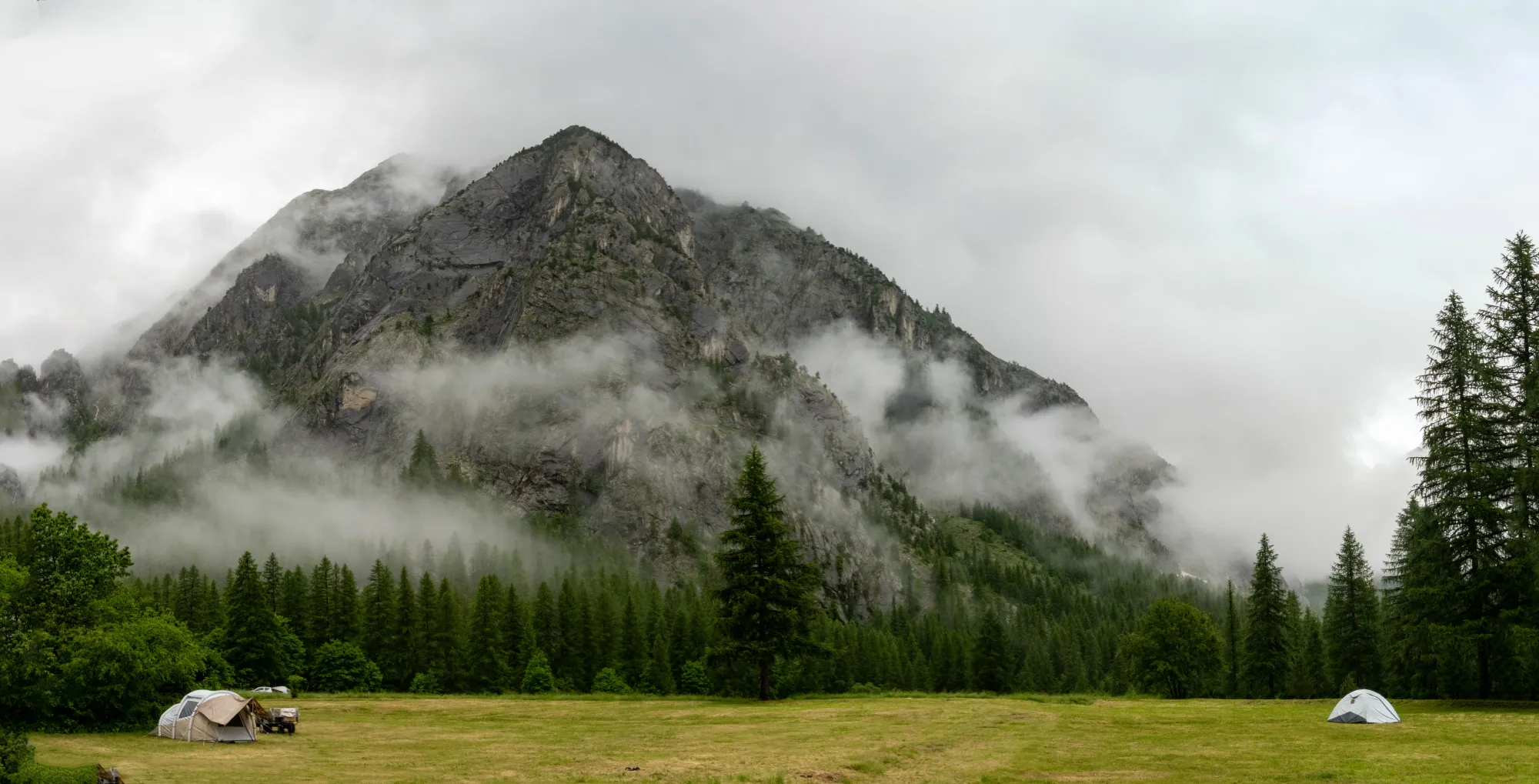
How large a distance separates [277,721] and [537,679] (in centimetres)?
5310

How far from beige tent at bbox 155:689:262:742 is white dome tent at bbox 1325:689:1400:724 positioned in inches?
1797

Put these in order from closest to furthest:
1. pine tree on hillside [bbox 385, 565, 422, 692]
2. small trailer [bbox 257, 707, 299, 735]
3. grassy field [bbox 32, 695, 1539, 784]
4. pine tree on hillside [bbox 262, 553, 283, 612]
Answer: grassy field [bbox 32, 695, 1539, 784], small trailer [bbox 257, 707, 299, 735], pine tree on hillside [bbox 385, 565, 422, 692], pine tree on hillside [bbox 262, 553, 283, 612]

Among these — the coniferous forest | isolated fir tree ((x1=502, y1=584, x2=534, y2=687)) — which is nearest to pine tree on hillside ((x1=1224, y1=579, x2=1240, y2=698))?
the coniferous forest

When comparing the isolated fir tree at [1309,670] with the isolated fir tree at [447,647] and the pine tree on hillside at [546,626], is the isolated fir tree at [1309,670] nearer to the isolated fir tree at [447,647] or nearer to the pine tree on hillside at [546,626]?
the pine tree on hillside at [546,626]

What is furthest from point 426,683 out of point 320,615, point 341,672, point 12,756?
point 12,756

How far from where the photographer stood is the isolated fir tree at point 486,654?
Result: 100562 mm

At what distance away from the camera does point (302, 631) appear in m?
107

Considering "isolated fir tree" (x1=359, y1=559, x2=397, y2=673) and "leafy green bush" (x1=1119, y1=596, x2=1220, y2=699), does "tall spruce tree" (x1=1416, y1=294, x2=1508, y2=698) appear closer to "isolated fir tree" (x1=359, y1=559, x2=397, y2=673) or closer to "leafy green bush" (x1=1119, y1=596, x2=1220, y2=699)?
"leafy green bush" (x1=1119, y1=596, x2=1220, y2=699)

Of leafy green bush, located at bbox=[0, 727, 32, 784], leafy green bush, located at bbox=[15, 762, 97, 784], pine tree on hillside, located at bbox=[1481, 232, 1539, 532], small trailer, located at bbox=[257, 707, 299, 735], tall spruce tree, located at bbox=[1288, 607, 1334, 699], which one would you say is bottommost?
tall spruce tree, located at bbox=[1288, 607, 1334, 699]

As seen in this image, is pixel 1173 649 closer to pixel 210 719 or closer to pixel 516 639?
pixel 516 639

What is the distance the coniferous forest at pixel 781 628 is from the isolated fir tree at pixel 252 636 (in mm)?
174

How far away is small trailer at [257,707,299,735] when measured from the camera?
44469 mm

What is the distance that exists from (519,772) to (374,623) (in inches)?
3369

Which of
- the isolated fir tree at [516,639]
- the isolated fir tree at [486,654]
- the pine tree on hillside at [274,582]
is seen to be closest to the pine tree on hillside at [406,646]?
the isolated fir tree at [486,654]
